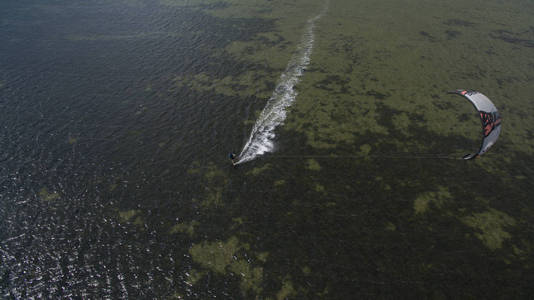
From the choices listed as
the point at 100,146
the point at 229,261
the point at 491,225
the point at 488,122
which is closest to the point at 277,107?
the point at 229,261

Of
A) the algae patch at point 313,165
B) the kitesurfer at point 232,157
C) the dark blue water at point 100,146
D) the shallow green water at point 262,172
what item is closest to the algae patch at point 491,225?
the shallow green water at point 262,172

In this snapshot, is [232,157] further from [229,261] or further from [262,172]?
[229,261]

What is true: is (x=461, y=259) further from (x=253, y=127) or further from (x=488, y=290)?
(x=253, y=127)

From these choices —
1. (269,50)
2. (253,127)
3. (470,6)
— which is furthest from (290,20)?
(470,6)

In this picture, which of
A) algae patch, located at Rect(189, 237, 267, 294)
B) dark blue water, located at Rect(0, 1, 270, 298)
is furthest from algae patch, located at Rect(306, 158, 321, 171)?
algae patch, located at Rect(189, 237, 267, 294)

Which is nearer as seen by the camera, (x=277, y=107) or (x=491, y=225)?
(x=491, y=225)

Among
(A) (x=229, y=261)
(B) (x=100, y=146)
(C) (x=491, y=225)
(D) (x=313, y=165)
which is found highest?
(B) (x=100, y=146)
